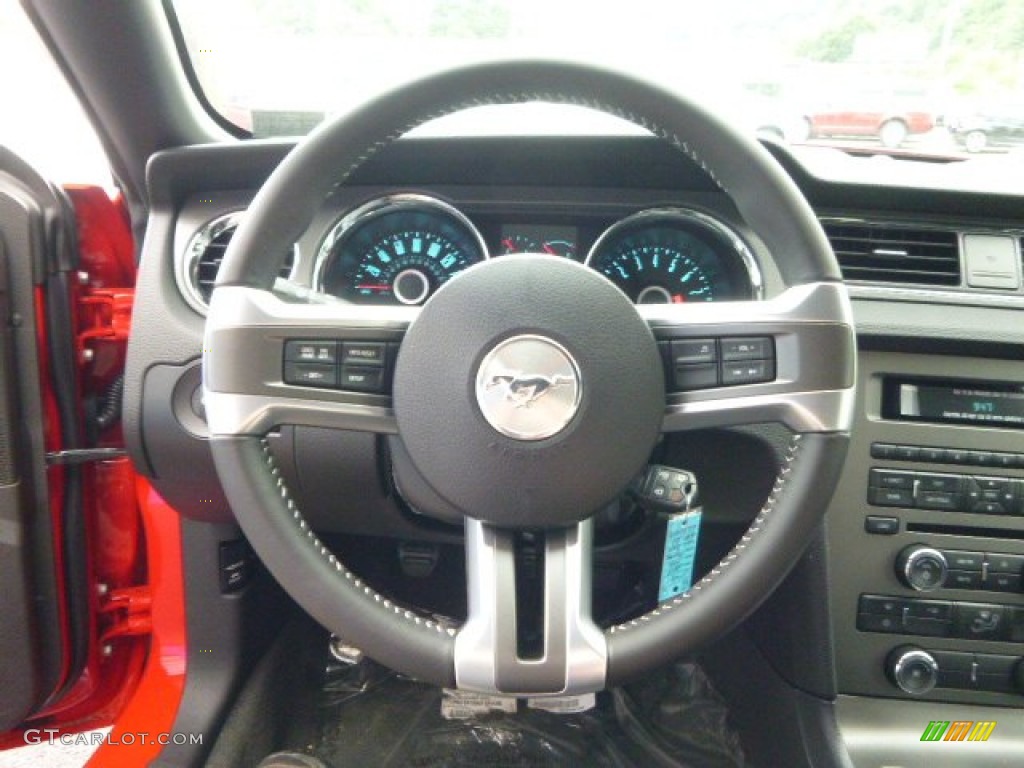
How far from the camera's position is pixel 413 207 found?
4.05ft

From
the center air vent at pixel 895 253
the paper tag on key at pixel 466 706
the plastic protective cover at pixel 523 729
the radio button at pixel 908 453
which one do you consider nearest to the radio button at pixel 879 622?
the radio button at pixel 908 453

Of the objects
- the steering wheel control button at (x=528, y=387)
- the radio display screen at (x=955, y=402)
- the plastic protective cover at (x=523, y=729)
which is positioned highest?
the steering wheel control button at (x=528, y=387)

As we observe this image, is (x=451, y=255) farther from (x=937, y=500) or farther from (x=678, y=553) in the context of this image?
(x=937, y=500)

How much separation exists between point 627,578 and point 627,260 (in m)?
0.55

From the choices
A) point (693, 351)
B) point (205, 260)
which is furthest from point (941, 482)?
point (205, 260)

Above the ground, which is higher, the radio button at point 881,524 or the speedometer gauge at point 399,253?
the speedometer gauge at point 399,253

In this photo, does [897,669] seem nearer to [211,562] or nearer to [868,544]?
[868,544]

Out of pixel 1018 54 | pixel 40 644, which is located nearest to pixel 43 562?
pixel 40 644

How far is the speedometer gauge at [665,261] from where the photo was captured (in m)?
1.24

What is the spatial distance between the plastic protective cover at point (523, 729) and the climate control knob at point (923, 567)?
1.55 ft

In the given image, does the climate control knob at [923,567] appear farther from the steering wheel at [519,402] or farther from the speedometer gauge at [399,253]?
the speedometer gauge at [399,253]

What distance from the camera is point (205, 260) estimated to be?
4.15 ft

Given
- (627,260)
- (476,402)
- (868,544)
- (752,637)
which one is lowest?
(752,637)

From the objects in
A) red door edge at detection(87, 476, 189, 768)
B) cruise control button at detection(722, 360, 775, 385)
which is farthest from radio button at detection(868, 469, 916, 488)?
red door edge at detection(87, 476, 189, 768)
